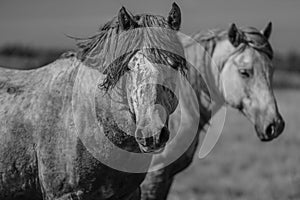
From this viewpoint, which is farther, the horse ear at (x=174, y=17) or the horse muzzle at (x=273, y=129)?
the horse muzzle at (x=273, y=129)

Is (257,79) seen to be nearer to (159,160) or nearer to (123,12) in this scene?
(159,160)

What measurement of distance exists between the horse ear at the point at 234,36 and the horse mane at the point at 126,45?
1.73 metres

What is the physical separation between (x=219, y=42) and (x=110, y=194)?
7.43 ft

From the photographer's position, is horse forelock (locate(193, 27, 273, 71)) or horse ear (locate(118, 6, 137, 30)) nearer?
horse ear (locate(118, 6, 137, 30))

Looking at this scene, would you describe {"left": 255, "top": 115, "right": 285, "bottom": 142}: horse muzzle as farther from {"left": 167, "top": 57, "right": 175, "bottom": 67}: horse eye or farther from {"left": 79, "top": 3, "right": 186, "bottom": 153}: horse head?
{"left": 167, "top": 57, "right": 175, "bottom": 67}: horse eye

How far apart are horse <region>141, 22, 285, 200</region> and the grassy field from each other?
10.3ft

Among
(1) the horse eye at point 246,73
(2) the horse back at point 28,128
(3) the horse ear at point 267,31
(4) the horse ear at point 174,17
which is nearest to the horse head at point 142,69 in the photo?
(4) the horse ear at point 174,17

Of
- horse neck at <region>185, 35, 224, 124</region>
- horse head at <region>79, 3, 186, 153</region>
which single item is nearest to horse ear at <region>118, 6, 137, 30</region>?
horse head at <region>79, 3, 186, 153</region>

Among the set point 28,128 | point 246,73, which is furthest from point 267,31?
point 28,128

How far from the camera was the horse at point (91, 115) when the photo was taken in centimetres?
291

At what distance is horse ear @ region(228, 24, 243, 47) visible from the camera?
185 inches

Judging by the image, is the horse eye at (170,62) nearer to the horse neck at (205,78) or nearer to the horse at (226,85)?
the horse at (226,85)

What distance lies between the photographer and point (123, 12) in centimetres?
296

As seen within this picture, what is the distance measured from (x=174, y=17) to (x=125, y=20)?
1.03 ft
